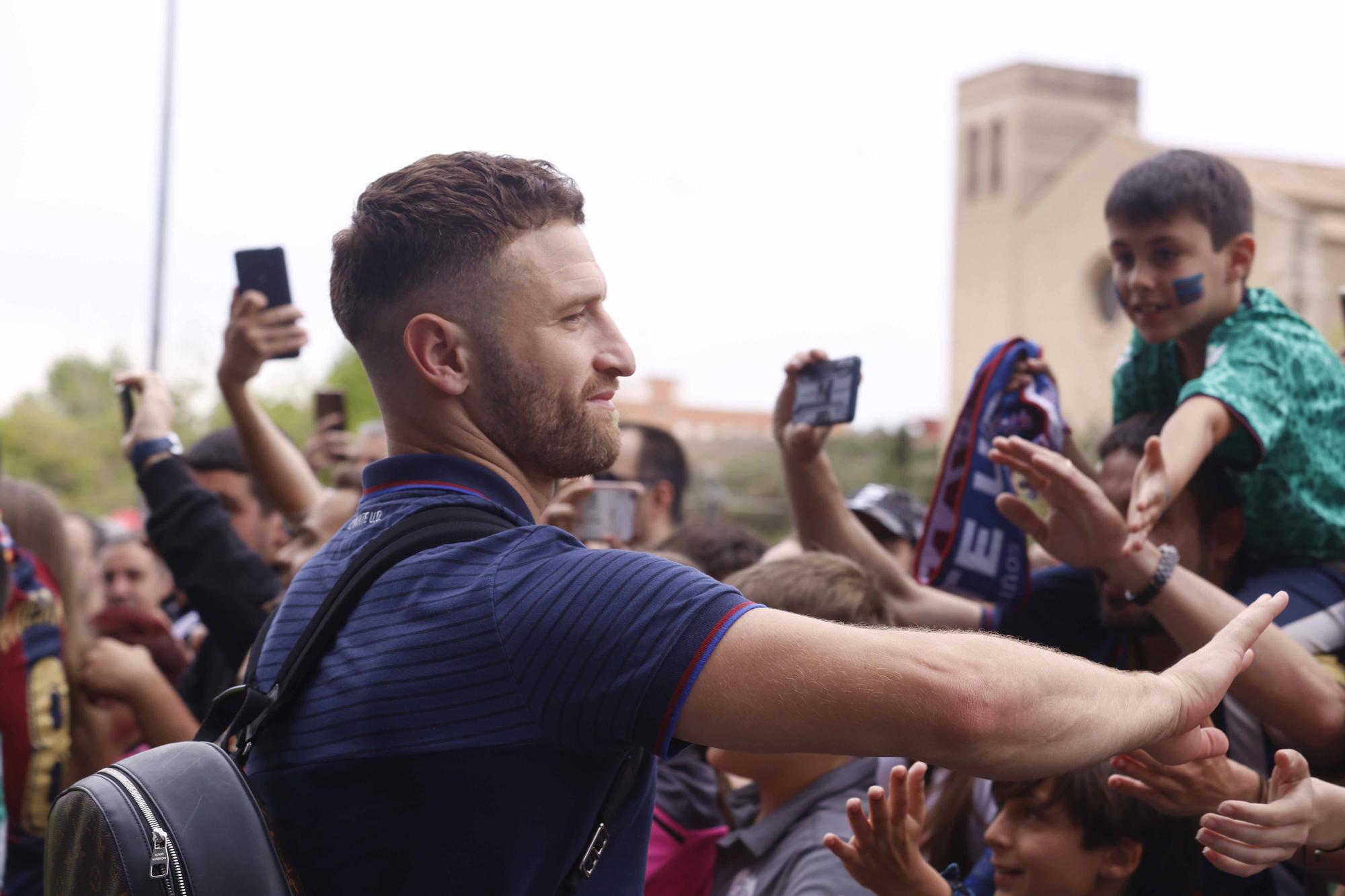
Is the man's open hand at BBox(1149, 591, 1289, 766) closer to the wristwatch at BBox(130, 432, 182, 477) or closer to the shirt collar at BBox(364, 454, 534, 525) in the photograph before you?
the shirt collar at BBox(364, 454, 534, 525)

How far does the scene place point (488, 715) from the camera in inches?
65.9

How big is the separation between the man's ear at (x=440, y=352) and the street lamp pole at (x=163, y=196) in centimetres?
1057

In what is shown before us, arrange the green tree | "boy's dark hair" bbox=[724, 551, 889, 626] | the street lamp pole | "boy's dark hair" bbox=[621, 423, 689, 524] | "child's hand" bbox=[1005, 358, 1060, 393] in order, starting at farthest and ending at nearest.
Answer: the green tree → the street lamp pole → "boy's dark hair" bbox=[621, 423, 689, 524] → "child's hand" bbox=[1005, 358, 1060, 393] → "boy's dark hair" bbox=[724, 551, 889, 626]

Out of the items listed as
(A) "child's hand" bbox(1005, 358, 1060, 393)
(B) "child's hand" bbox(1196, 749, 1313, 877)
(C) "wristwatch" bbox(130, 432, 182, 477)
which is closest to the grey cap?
(A) "child's hand" bbox(1005, 358, 1060, 393)

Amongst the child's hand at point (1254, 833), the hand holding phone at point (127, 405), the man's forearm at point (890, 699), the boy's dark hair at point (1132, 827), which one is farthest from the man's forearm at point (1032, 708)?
the hand holding phone at point (127, 405)

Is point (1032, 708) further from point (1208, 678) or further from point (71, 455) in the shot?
point (71, 455)

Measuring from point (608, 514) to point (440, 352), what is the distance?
2368 mm

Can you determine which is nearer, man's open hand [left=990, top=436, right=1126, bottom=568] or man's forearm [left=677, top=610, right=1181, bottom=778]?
man's forearm [left=677, top=610, right=1181, bottom=778]

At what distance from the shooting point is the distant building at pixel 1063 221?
84.5 feet

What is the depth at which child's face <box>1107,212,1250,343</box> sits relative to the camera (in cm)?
333

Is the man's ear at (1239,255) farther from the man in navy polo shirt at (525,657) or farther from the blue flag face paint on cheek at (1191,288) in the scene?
the man in navy polo shirt at (525,657)

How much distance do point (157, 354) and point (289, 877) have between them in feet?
36.1

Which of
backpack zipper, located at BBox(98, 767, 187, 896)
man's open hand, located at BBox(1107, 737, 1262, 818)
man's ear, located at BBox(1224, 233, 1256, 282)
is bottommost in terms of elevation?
man's open hand, located at BBox(1107, 737, 1262, 818)

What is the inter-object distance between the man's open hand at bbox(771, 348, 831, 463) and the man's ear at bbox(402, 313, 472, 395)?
1.90 meters
